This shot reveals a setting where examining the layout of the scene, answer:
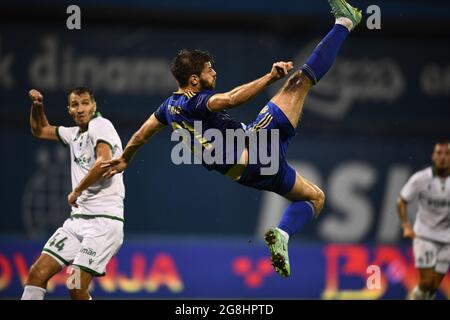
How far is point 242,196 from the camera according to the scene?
13.8 metres

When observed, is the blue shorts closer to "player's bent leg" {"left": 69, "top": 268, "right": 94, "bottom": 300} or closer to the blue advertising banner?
"player's bent leg" {"left": 69, "top": 268, "right": 94, "bottom": 300}

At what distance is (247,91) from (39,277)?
8.00ft

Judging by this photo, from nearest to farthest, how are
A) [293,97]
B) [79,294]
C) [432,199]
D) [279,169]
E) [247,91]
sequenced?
[247,91]
[79,294]
[279,169]
[293,97]
[432,199]

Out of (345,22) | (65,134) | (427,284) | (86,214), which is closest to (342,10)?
(345,22)

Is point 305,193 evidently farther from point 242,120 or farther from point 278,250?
point 242,120

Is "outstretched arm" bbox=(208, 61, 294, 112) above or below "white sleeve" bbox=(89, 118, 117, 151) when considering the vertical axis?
above

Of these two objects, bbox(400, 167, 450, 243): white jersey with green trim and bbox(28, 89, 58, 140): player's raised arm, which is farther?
bbox(400, 167, 450, 243): white jersey with green trim

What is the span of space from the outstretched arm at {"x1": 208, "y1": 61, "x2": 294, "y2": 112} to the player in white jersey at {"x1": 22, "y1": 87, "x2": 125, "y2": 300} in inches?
44.9

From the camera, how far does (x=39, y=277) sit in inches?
300

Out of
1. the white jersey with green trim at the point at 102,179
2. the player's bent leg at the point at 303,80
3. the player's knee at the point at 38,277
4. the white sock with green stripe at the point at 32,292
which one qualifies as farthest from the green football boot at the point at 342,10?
the white sock with green stripe at the point at 32,292

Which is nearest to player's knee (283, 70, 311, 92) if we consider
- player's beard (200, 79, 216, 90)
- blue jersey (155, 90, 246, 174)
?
blue jersey (155, 90, 246, 174)

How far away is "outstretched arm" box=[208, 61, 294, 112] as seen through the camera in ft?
21.9

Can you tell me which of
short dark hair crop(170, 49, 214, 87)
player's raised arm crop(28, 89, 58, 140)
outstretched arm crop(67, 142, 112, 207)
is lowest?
outstretched arm crop(67, 142, 112, 207)

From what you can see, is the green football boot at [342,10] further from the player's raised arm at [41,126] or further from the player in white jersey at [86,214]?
the player's raised arm at [41,126]
